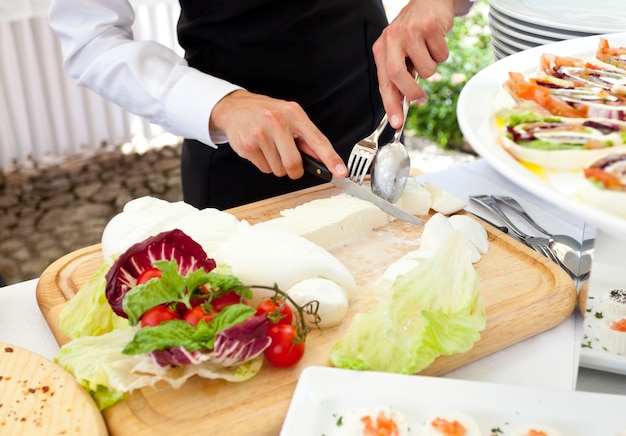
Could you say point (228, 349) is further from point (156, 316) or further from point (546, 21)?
point (546, 21)

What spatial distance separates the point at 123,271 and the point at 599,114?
3.05 ft

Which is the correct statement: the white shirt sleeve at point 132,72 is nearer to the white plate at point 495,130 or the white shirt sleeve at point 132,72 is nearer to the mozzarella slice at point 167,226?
the mozzarella slice at point 167,226

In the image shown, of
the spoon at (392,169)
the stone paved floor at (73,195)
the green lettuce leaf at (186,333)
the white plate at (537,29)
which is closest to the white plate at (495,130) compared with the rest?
the white plate at (537,29)

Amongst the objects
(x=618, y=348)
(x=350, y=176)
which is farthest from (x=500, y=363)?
(x=350, y=176)

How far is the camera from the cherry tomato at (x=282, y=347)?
1367mm

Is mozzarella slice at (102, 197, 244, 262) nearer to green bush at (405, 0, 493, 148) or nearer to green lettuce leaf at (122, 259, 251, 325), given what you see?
green lettuce leaf at (122, 259, 251, 325)

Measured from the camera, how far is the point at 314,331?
1524 mm

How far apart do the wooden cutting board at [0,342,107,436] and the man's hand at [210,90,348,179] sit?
710 millimetres

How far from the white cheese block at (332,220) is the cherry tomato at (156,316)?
50cm

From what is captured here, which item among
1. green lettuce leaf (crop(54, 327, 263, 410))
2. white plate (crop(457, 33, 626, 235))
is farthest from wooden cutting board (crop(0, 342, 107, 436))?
white plate (crop(457, 33, 626, 235))

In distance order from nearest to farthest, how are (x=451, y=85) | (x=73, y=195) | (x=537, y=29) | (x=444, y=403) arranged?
(x=444, y=403), (x=537, y=29), (x=73, y=195), (x=451, y=85)

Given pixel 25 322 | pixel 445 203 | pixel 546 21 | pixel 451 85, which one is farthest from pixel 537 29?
pixel 451 85

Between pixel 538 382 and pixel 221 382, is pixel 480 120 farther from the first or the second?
pixel 221 382

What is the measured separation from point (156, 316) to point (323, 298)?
33cm
